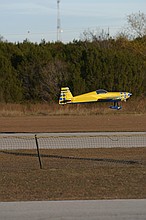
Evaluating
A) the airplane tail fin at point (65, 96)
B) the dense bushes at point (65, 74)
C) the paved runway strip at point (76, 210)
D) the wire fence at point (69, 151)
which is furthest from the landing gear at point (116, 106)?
the paved runway strip at point (76, 210)

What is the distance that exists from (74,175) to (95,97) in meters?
41.6

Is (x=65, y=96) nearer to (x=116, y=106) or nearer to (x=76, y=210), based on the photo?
(x=116, y=106)

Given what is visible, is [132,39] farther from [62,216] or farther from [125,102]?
[62,216]

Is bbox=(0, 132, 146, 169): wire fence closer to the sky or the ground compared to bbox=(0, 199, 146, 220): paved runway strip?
closer to the ground

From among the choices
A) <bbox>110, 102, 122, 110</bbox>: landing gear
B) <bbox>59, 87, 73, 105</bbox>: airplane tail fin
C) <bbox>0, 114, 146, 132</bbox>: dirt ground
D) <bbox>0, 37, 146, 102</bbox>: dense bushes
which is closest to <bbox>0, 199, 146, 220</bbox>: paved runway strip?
<bbox>0, 114, 146, 132</bbox>: dirt ground

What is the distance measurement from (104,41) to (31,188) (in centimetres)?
6441

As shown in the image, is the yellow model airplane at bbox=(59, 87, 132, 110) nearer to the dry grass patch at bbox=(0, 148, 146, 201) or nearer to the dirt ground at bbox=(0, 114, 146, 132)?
the dirt ground at bbox=(0, 114, 146, 132)

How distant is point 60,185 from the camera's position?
33.8 ft

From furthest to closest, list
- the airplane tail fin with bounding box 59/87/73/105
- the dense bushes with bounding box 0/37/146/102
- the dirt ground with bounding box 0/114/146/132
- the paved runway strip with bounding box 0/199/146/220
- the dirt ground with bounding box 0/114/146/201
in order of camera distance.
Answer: the dense bushes with bounding box 0/37/146/102
the airplane tail fin with bounding box 59/87/73/105
the dirt ground with bounding box 0/114/146/132
the dirt ground with bounding box 0/114/146/201
the paved runway strip with bounding box 0/199/146/220

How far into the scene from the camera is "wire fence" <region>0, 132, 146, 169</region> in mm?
15211

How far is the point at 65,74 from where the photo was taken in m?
56.1

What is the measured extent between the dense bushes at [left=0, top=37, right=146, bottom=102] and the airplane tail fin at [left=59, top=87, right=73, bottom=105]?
281 centimetres

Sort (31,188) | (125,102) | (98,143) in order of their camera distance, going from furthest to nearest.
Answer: (125,102)
(98,143)
(31,188)

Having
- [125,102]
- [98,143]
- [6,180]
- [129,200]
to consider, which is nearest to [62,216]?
[129,200]
